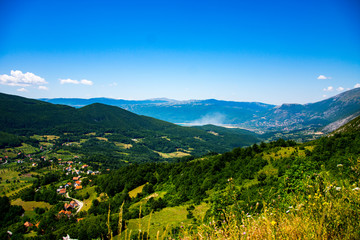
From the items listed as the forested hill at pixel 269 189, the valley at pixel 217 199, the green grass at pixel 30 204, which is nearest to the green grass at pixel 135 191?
the valley at pixel 217 199

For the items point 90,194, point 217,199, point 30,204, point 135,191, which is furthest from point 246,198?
point 30,204

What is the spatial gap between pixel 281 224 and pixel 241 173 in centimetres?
3696

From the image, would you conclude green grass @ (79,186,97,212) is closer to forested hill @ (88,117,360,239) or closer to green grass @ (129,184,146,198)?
forested hill @ (88,117,360,239)

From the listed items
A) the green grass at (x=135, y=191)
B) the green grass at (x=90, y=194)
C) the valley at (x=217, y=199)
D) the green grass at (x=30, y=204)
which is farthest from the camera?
the green grass at (x=30, y=204)

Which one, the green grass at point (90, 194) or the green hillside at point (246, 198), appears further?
the green grass at point (90, 194)

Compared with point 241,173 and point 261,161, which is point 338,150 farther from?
point 241,173

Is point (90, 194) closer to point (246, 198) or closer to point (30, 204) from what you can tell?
point (30, 204)

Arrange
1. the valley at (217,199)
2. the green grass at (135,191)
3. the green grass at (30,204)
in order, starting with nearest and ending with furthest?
the valley at (217,199), the green grass at (135,191), the green grass at (30,204)

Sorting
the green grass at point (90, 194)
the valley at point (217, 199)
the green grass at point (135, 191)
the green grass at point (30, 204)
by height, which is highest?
the valley at point (217, 199)

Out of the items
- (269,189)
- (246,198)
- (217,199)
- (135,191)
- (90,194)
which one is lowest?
(90,194)

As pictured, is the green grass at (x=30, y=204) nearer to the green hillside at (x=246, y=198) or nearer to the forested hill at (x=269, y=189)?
the green hillside at (x=246, y=198)

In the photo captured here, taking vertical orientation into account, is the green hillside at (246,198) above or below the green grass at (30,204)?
above

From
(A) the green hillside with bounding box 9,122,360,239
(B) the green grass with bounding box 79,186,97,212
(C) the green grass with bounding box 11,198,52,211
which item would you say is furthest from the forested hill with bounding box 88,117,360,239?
(C) the green grass with bounding box 11,198,52,211

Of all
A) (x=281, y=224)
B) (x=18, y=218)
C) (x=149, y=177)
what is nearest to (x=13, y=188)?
(x=18, y=218)
